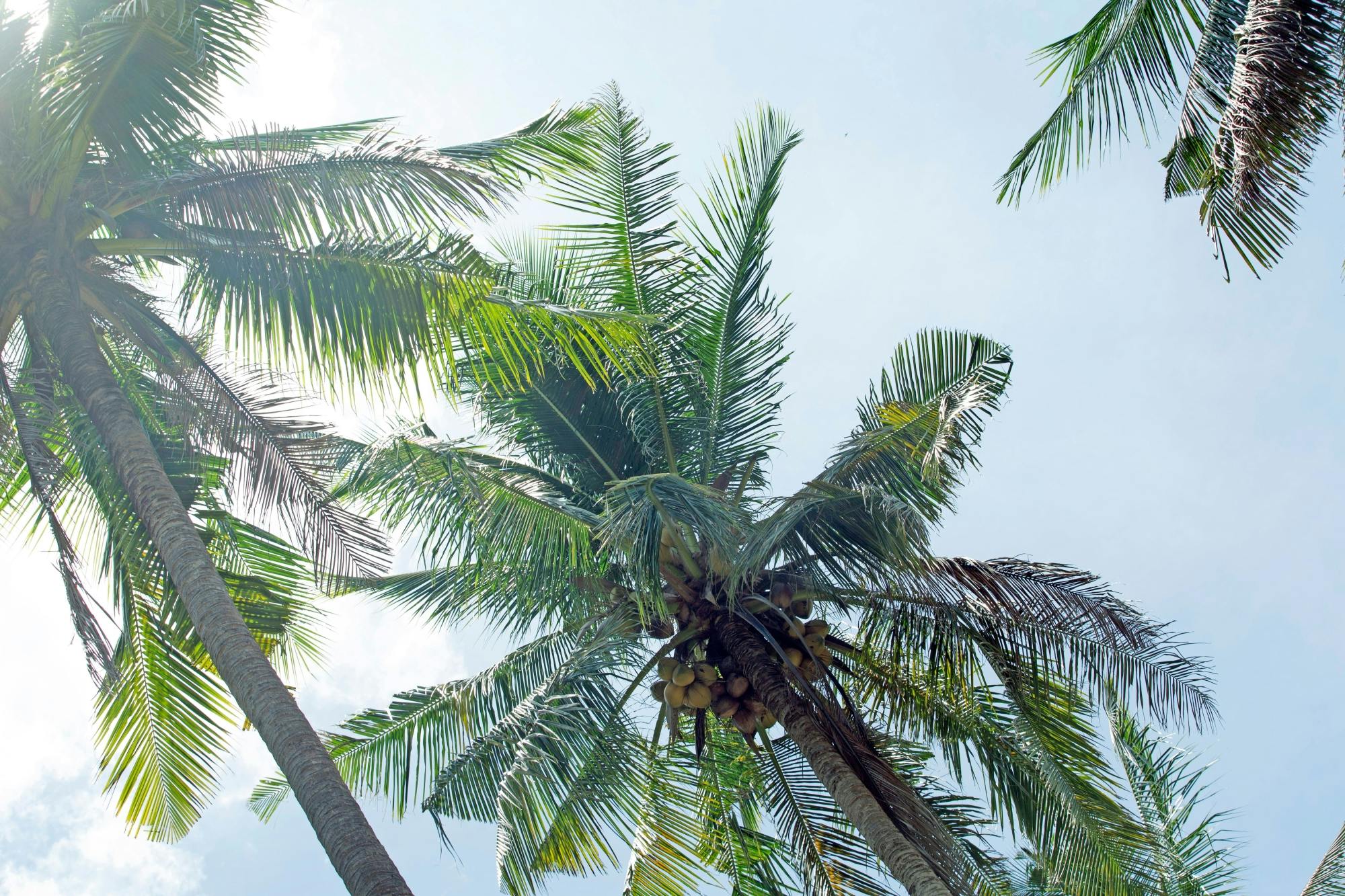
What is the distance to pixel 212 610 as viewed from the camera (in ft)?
18.2

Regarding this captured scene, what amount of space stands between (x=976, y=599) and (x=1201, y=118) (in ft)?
11.1

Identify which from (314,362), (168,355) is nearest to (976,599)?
(314,362)

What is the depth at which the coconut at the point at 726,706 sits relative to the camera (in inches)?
327

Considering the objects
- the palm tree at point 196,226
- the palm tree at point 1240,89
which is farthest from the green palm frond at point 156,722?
the palm tree at point 1240,89

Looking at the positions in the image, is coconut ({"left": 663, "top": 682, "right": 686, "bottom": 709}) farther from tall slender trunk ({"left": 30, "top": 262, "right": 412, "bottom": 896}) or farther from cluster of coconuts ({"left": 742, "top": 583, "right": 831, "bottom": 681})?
tall slender trunk ({"left": 30, "top": 262, "right": 412, "bottom": 896})

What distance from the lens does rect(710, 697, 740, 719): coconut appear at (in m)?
8.30

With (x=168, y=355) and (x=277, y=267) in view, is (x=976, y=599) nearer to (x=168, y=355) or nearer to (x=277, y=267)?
(x=277, y=267)

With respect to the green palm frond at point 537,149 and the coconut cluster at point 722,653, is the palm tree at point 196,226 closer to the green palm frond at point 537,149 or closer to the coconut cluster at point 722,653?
the green palm frond at point 537,149

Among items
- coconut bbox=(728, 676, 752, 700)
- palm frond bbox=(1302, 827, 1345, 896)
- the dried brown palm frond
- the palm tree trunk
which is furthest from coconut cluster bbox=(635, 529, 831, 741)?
palm frond bbox=(1302, 827, 1345, 896)

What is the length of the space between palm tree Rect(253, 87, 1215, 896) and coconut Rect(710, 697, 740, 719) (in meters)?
0.02

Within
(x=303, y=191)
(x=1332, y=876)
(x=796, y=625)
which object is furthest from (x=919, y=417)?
(x=1332, y=876)

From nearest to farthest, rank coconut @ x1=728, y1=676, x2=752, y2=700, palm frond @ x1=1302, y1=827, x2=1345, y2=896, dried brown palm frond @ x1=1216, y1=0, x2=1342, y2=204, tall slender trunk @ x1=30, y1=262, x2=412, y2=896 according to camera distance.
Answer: tall slender trunk @ x1=30, y1=262, x2=412, y2=896 < dried brown palm frond @ x1=1216, y1=0, x2=1342, y2=204 < coconut @ x1=728, y1=676, x2=752, y2=700 < palm frond @ x1=1302, y1=827, x2=1345, y2=896

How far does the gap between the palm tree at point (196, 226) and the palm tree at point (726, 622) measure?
26.4 inches

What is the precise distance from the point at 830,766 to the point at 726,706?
43.2 inches
